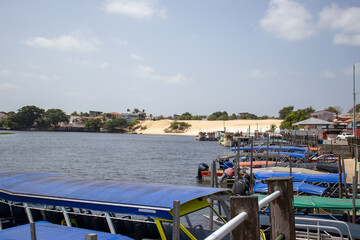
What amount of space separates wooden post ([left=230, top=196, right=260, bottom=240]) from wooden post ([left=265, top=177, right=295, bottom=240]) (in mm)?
1096

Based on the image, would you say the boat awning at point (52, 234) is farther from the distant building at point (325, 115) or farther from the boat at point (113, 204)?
the distant building at point (325, 115)

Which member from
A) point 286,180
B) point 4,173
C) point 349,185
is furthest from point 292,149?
point 286,180

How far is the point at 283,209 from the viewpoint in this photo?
402cm

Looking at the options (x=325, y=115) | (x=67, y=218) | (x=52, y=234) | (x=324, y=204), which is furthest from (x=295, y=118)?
(x=52, y=234)

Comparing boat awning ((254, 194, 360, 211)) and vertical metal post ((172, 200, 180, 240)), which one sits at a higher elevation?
vertical metal post ((172, 200, 180, 240))

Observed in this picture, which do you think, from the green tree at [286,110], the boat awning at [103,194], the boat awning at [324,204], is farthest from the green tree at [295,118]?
the boat awning at [103,194]

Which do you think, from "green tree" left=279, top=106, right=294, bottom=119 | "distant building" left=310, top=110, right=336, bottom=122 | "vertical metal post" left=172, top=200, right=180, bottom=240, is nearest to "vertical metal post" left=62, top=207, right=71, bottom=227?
"vertical metal post" left=172, top=200, right=180, bottom=240

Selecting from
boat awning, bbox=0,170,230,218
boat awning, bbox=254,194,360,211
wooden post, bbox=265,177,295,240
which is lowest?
boat awning, bbox=254,194,360,211

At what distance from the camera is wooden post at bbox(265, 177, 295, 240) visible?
399 cm

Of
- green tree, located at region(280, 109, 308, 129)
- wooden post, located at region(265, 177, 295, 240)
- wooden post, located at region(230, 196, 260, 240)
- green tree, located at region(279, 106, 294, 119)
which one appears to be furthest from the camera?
green tree, located at region(279, 106, 294, 119)

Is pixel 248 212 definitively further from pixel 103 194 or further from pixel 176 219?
pixel 103 194

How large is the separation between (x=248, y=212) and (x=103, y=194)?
6761mm

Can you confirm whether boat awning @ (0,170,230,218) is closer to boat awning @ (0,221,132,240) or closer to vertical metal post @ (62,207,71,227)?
vertical metal post @ (62,207,71,227)

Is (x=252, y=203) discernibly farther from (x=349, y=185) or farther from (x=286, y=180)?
(x=349, y=185)
